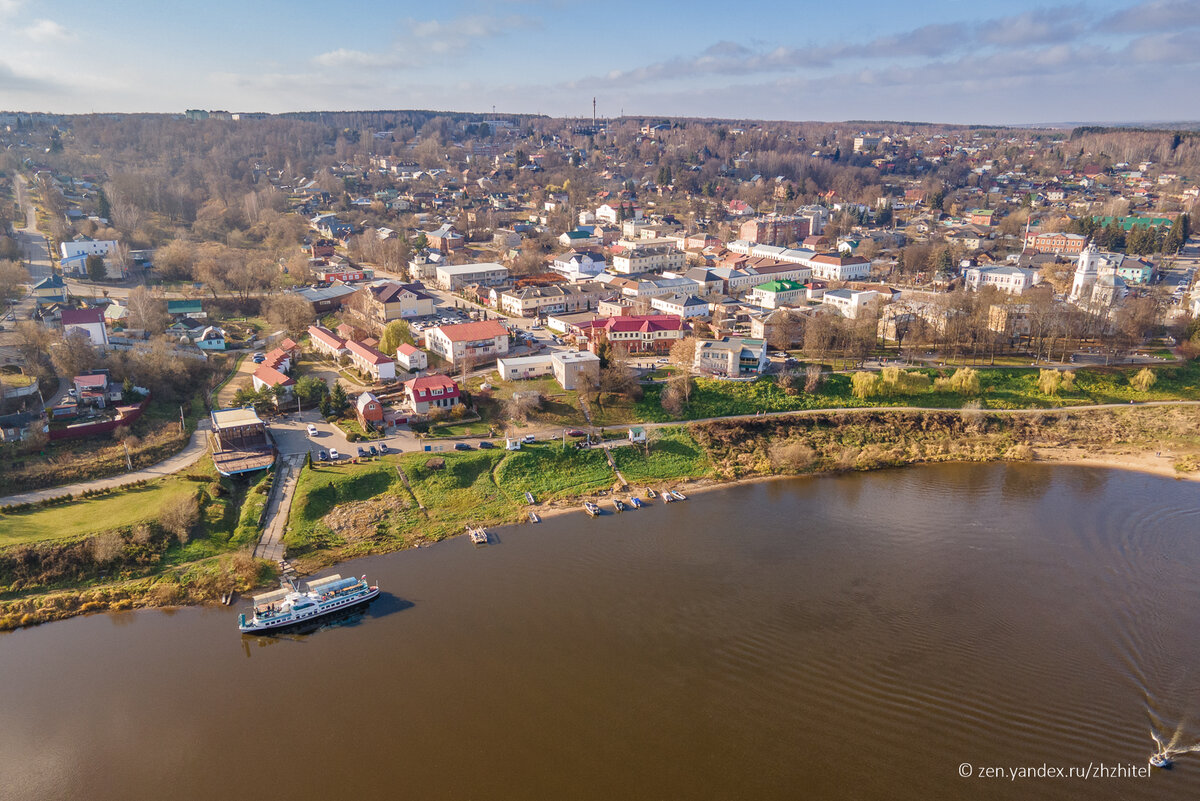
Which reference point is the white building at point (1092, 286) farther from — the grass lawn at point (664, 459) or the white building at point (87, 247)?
the white building at point (87, 247)

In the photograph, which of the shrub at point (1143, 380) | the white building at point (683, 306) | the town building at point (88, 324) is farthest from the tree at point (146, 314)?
the shrub at point (1143, 380)

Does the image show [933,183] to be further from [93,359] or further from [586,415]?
[93,359]

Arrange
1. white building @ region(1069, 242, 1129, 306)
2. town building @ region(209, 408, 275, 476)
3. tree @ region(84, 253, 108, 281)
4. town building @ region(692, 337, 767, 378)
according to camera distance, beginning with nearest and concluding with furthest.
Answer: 1. town building @ region(209, 408, 275, 476)
2. town building @ region(692, 337, 767, 378)
3. white building @ region(1069, 242, 1129, 306)
4. tree @ region(84, 253, 108, 281)

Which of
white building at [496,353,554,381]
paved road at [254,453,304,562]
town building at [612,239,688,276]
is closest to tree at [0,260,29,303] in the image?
paved road at [254,453,304,562]

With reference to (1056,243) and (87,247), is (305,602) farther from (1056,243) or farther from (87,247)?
(1056,243)

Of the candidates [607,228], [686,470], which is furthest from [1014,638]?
[607,228]

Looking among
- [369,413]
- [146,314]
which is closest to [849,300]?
[369,413]

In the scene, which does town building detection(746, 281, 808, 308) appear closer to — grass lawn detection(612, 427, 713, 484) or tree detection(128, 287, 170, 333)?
grass lawn detection(612, 427, 713, 484)
